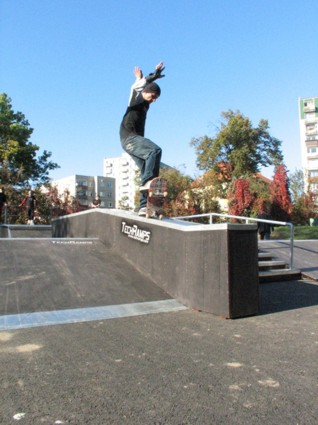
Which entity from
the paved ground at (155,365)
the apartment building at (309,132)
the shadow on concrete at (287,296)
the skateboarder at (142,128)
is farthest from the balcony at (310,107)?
the paved ground at (155,365)

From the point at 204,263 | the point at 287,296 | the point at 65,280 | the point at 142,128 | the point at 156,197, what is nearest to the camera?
the point at 204,263

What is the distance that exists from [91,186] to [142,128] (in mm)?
129121

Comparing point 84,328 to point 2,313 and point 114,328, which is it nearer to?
point 114,328

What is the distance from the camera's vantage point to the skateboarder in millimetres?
5949

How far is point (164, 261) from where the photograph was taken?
5258 millimetres

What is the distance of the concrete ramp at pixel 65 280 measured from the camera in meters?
4.36

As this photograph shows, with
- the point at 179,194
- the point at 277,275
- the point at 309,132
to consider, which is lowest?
the point at 277,275

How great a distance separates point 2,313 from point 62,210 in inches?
1082

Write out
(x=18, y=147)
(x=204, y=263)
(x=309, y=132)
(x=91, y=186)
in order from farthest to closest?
1. (x=91, y=186)
2. (x=309, y=132)
3. (x=18, y=147)
4. (x=204, y=263)

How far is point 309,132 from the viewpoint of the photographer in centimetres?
11612

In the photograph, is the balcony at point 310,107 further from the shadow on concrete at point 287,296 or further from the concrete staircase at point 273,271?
the shadow on concrete at point 287,296

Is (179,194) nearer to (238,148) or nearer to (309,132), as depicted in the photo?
(238,148)

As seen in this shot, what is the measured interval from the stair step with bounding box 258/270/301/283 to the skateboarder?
2338 mm

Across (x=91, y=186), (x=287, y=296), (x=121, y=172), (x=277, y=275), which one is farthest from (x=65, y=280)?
(x=121, y=172)
